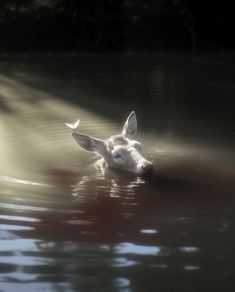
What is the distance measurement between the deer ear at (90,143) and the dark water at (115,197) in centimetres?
13

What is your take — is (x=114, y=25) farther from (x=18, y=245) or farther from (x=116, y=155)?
(x=18, y=245)

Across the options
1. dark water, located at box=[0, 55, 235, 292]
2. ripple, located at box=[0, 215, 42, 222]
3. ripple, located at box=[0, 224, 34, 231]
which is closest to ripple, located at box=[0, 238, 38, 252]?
dark water, located at box=[0, 55, 235, 292]

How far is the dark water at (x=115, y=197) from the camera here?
3213 mm

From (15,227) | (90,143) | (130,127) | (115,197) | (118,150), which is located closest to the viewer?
(15,227)

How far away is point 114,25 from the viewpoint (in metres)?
17.1

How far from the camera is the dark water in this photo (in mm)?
3213

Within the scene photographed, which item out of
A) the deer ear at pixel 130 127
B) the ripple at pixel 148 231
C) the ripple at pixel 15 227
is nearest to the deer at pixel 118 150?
the deer ear at pixel 130 127

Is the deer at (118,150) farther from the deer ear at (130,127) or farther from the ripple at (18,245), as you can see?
the ripple at (18,245)

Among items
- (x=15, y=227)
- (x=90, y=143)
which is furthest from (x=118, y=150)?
(x=15, y=227)

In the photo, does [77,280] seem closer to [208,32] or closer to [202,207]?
[202,207]

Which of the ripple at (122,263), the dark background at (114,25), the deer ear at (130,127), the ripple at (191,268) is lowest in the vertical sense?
the ripple at (191,268)

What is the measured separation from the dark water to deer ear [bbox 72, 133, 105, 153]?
0.13 m

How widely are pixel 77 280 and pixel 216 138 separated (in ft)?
12.7

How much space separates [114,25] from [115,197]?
1291cm
